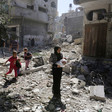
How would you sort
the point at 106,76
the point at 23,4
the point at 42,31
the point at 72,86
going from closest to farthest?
the point at 72,86
the point at 106,76
the point at 23,4
the point at 42,31

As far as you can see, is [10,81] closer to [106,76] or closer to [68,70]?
[68,70]

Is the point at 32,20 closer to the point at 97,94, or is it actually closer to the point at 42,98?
the point at 42,98

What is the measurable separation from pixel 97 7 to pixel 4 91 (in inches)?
250

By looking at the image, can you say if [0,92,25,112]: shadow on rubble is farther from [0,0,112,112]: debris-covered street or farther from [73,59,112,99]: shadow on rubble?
[73,59,112,99]: shadow on rubble

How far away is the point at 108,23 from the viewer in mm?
6570

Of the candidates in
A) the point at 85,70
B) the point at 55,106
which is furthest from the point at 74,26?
the point at 55,106

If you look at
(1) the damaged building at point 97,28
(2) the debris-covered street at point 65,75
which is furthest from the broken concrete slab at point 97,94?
(1) the damaged building at point 97,28

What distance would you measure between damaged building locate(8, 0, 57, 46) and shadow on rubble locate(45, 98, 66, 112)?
13.1 meters

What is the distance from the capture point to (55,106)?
315cm

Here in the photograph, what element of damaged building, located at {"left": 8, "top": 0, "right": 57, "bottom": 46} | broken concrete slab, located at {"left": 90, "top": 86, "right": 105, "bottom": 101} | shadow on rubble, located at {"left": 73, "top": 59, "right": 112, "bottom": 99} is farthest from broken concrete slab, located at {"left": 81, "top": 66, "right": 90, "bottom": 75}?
damaged building, located at {"left": 8, "top": 0, "right": 57, "bottom": 46}

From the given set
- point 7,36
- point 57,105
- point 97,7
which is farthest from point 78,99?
point 97,7

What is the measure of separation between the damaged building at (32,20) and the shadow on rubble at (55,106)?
43.1 ft

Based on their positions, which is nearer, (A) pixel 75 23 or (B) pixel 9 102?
(B) pixel 9 102

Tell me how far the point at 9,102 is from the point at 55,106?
4.09ft
